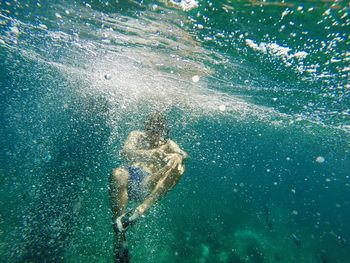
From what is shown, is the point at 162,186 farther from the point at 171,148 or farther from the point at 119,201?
the point at 171,148

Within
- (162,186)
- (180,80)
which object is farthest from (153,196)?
(180,80)

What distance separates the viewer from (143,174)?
5.38m

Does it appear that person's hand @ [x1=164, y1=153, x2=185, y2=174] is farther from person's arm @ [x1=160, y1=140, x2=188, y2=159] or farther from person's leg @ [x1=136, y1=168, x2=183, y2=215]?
person's arm @ [x1=160, y1=140, x2=188, y2=159]

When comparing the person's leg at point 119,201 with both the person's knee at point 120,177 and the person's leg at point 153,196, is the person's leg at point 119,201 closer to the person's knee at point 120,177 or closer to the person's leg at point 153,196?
the person's knee at point 120,177

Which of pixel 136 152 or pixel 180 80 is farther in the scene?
pixel 180 80

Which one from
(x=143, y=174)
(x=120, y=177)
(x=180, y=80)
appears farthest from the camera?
(x=180, y=80)

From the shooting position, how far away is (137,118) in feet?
224

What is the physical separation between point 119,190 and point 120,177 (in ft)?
0.92

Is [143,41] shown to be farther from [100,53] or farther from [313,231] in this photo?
[313,231]

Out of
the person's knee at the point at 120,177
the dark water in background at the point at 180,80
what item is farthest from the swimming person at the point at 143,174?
the dark water in background at the point at 180,80

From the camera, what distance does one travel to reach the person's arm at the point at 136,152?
5.76 metres

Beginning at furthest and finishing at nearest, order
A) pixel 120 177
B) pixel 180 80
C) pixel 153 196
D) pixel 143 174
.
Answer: pixel 180 80, pixel 143 174, pixel 120 177, pixel 153 196

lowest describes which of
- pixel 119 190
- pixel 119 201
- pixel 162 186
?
pixel 119 201

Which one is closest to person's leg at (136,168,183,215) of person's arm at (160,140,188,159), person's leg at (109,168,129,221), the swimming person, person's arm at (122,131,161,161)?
the swimming person
